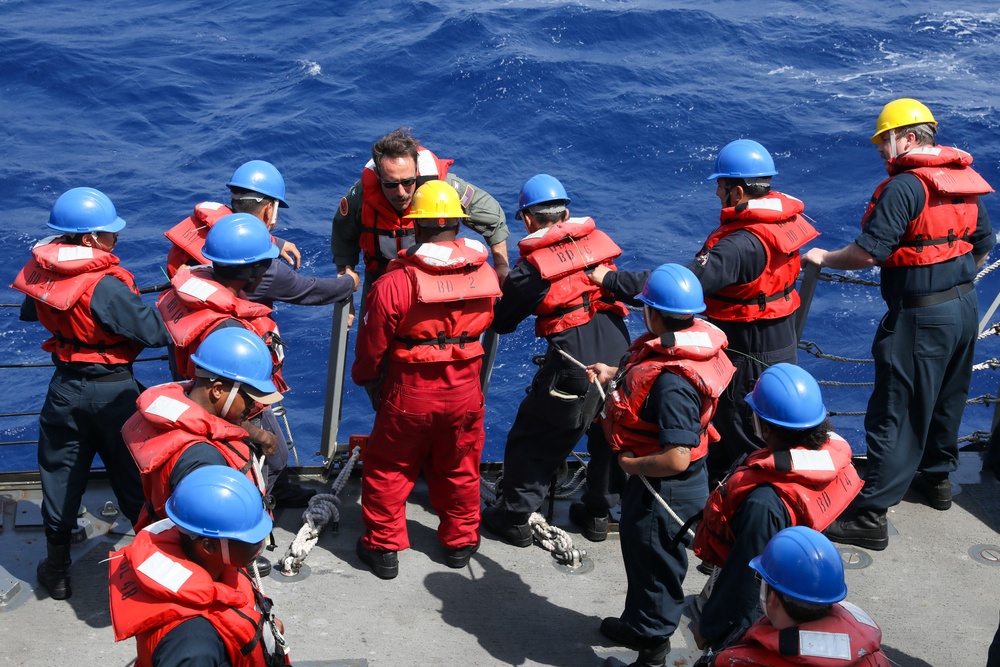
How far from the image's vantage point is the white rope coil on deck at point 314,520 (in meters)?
5.69

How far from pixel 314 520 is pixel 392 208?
185 centimetres

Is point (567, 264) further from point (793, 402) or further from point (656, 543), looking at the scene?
point (793, 402)

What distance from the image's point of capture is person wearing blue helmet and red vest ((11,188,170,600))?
5230 millimetres

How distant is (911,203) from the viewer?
18.9 ft

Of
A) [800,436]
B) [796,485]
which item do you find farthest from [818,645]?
[800,436]

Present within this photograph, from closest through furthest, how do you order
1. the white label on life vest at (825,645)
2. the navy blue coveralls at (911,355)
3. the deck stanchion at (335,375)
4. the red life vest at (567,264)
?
the white label on life vest at (825,645) < the red life vest at (567,264) < the navy blue coveralls at (911,355) < the deck stanchion at (335,375)

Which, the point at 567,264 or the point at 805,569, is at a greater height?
the point at 567,264

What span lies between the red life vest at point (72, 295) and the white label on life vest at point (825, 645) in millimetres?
3669

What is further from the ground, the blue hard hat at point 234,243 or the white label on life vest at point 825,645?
the blue hard hat at point 234,243

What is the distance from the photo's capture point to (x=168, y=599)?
11.1ft

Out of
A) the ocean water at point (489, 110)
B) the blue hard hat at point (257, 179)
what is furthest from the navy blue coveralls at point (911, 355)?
the ocean water at point (489, 110)

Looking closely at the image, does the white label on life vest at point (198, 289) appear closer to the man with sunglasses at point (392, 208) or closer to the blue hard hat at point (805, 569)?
the man with sunglasses at point (392, 208)

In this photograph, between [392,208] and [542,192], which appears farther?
[392,208]

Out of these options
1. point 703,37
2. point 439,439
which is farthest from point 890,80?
point 439,439
